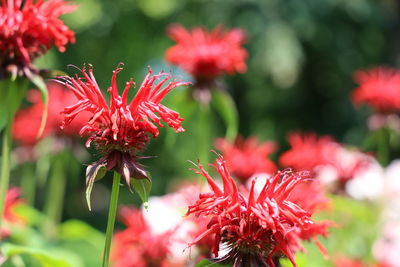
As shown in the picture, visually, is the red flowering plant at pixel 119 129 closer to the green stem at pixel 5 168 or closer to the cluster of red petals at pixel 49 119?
the green stem at pixel 5 168

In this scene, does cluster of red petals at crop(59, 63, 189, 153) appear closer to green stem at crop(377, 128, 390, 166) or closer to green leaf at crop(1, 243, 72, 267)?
green leaf at crop(1, 243, 72, 267)

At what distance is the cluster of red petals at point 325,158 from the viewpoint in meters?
1.66

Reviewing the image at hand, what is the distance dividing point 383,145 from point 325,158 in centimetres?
24

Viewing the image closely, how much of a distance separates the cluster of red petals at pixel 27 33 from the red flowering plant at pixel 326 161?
0.80m

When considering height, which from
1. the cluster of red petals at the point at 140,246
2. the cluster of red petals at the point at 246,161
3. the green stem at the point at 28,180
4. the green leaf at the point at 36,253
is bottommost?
the green stem at the point at 28,180

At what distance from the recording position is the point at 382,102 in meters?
1.90

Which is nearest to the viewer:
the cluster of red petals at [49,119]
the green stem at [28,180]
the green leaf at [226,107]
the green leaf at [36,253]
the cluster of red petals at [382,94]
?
the green leaf at [36,253]

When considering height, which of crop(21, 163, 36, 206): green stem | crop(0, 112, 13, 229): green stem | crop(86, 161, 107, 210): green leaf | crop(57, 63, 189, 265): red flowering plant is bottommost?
crop(21, 163, 36, 206): green stem

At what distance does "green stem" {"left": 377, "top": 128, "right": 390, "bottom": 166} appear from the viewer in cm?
177

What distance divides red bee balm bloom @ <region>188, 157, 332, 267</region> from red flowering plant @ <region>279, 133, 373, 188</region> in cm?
84

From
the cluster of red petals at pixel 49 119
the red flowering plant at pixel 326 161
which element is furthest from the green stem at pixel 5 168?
the cluster of red petals at pixel 49 119

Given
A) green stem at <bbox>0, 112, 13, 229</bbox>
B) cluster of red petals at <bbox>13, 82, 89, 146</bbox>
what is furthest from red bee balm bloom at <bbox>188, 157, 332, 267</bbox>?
cluster of red petals at <bbox>13, 82, 89, 146</bbox>

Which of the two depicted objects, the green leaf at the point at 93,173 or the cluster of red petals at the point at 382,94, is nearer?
the green leaf at the point at 93,173

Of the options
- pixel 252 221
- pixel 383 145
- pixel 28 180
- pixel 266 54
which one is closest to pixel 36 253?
pixel 252 221
